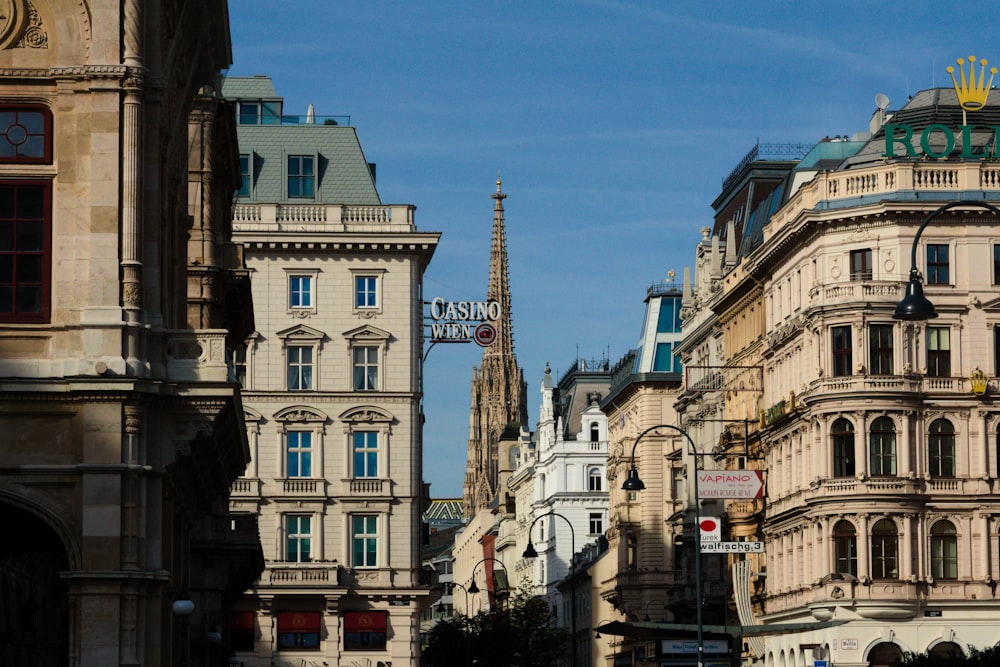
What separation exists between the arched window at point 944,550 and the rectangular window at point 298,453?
3028 cm

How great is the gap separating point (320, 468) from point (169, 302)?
58304 millimetres

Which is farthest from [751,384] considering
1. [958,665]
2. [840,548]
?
[958,665]

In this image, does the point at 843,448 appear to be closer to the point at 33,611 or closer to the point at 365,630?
the point at 365,630

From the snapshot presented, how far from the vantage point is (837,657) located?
77.5 m

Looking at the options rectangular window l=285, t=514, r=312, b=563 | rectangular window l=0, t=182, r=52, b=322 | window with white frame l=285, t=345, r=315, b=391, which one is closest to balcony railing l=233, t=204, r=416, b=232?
window with white frame l=285, t=345, r=315, b=391

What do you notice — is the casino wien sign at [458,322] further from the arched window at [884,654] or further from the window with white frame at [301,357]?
the arched window at [884,654]

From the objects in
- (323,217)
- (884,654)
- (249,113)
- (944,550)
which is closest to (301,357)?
(323,217)

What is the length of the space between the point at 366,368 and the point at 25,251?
2458 inches

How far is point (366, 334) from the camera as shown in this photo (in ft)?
314

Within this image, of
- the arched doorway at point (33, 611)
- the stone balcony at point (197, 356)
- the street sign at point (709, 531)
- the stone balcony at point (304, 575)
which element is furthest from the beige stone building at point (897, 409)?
the stone balcony at point (197, 356)

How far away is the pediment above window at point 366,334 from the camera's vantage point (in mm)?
95500

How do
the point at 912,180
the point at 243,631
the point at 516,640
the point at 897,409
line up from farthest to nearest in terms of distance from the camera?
the point at 516,640 < the point at 243,631 < the point at 912,180 < the point at 897,409

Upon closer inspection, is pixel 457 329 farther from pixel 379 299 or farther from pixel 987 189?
pixel 987 189

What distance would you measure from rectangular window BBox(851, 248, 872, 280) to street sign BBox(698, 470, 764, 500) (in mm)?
15630
